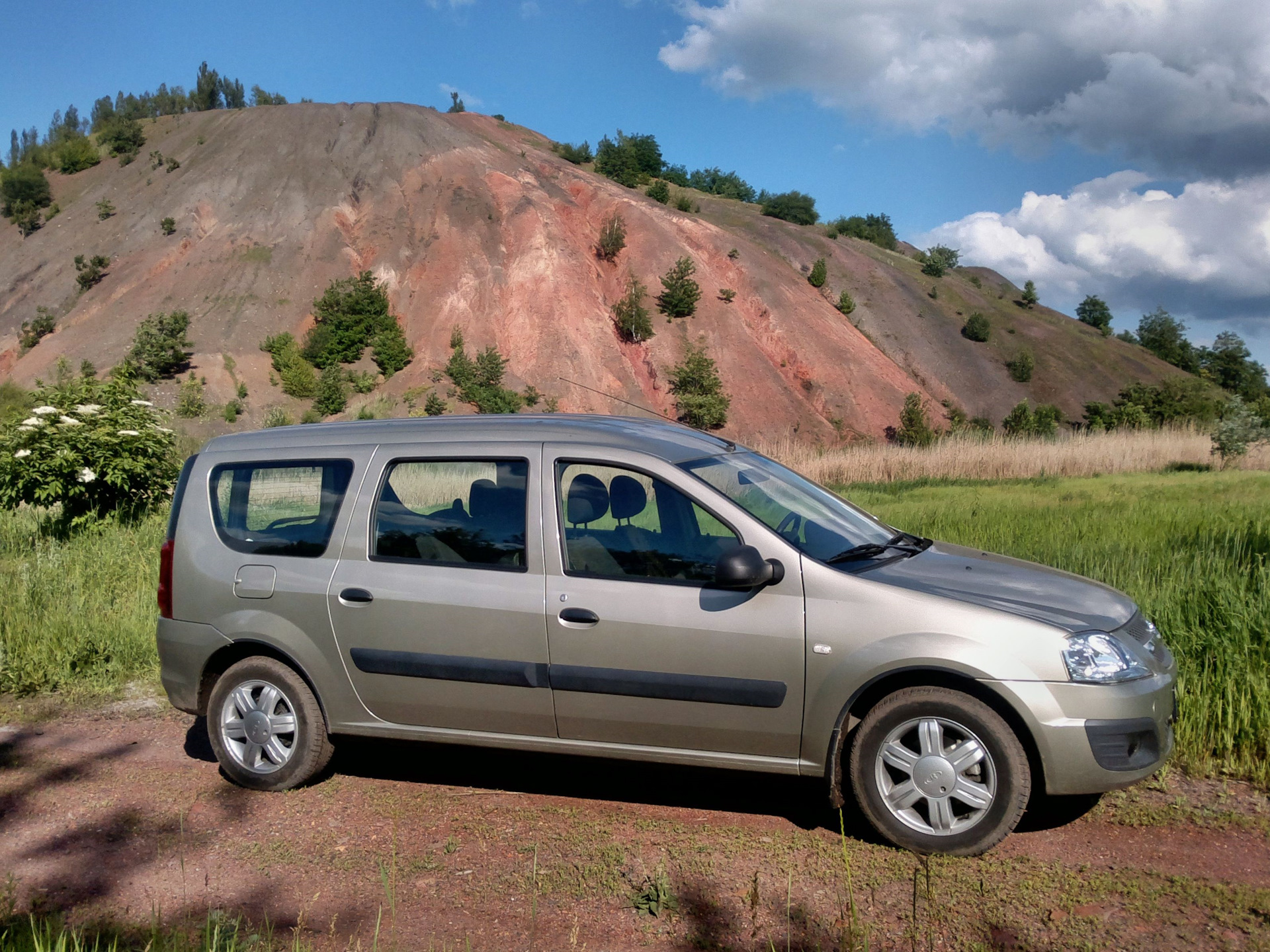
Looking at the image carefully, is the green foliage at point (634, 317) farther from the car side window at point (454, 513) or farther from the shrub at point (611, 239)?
the car side window at point (454, 513)

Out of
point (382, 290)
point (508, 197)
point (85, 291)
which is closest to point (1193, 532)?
point (382, 290)

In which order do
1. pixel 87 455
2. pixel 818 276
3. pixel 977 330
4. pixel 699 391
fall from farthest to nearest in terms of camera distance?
pixel 977 330 < pixel 818 276 < pixel 699 391 < pixel 87 455

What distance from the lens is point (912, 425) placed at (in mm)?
48938

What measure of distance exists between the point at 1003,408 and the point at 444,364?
31371 mm

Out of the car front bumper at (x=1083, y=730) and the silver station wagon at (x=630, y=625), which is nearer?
the car front bumper at (x=1083, y=730)

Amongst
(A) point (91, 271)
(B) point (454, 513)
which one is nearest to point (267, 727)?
(B) point (454, 513)

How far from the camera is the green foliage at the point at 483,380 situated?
1746 inches

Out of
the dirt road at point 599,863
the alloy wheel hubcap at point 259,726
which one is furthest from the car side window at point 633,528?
the alloy wheel hubcap at point 259,726

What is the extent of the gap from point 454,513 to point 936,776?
245 centimetres

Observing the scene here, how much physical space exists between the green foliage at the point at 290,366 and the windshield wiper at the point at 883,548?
44.2 m

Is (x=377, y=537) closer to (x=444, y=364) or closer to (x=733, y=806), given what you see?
(x=733, y=806)

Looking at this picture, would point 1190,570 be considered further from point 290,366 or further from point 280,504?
point 290,366

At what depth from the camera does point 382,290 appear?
49.6 m

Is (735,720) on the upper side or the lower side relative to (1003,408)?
lower
